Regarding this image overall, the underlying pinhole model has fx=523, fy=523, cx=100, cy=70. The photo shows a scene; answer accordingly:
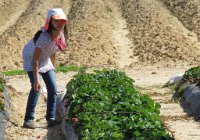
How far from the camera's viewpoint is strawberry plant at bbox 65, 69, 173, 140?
19.1ft

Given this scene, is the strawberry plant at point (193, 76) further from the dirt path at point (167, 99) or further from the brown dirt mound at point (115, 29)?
the brown dirt mound at point (115, 29)

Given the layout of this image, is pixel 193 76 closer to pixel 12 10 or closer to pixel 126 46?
pixel 126 46

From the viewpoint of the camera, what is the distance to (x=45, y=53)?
7859 millimetres

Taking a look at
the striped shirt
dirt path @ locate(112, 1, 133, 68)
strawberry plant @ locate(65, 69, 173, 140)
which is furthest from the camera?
dirt path @ locate(112, 1, 133, 68)

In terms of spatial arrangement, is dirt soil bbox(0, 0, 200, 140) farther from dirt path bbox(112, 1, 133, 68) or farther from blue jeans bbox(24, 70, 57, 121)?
blue jeans bbox(24, 70, 57, 121)

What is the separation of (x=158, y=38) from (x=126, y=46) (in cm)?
150

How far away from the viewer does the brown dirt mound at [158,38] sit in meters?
20.2

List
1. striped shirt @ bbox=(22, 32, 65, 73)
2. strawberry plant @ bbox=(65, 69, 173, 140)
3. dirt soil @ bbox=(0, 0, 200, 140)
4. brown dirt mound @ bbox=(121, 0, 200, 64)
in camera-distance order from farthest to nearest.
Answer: brown dirt mound @ bbox=(121, 0, 200, 64)
dirt soil @ bbox=(0, 0, 200, 140)
striped shirt @ bbox=(22, 32, 65, 73)
strawberry plant @ bbox=(65, 69, 173, 140)

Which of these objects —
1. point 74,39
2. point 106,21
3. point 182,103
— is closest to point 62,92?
point 182,103

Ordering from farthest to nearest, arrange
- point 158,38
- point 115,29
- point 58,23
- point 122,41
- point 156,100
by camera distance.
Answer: point 115,29 → point 122,41 → point 158,38 → point 156,100 → point 58,23

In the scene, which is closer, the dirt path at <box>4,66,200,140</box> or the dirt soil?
the dirt path at <box>4,66,200,140</box>

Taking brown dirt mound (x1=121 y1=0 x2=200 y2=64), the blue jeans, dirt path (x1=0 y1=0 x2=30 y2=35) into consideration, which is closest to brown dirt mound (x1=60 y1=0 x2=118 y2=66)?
brown dirt mound (x1=121 y1=0 x2=200 y2=64)

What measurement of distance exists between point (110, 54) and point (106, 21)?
7303 mm

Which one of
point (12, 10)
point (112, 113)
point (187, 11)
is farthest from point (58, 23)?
point (12, 10)
